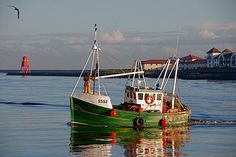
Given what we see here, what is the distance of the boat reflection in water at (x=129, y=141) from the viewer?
29.9 meters

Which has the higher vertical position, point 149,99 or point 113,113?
point 149,99

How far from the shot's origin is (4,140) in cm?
3309

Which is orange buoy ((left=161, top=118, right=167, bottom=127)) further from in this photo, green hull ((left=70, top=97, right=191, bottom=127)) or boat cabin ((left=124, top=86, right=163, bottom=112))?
boat cabin ((left=124, top=86, right=163, bottom=112))

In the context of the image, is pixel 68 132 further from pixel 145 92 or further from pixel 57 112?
pixel 57 112

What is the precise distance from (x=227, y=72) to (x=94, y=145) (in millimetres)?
143948

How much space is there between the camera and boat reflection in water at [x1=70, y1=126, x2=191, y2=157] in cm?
2989

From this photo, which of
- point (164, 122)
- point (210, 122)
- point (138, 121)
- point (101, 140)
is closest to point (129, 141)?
point (101, 140)

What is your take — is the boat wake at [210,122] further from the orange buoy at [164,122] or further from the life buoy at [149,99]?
the life buoy at [149,99]

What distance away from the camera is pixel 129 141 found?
34094mm

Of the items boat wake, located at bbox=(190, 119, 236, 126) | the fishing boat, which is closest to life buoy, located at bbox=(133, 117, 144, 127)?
the fishing boat

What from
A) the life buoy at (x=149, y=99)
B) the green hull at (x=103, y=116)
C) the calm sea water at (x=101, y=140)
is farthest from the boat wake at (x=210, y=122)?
the green hull at (x=103, y=116)

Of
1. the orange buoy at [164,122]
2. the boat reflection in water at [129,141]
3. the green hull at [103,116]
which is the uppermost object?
the green hull at [103,116]

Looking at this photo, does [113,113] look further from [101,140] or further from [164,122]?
[101,140]

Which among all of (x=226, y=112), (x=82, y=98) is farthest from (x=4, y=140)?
(x=226, y=112)
